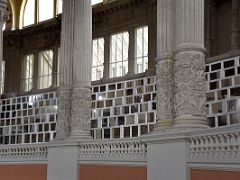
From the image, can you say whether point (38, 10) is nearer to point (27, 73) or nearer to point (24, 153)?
point (27, 73)

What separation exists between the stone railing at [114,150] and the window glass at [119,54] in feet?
33.8

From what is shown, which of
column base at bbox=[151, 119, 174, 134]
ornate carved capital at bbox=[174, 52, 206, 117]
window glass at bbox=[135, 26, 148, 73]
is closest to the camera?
ornate carved capital at bbox=[174, 52, 206, 117]

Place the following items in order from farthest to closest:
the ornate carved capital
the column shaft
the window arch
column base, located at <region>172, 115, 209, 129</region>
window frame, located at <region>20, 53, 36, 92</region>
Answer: window frame, located at <region>20, 53, 36, 92</region>
the window arch
the column shaft
the ornate carved capital
column base, located at <region>172, 115, 209, 129</region>

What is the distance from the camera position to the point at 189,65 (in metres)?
11.6

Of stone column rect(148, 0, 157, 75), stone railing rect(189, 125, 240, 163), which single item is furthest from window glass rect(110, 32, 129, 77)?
stone railing rect(189, 125, 240, 163)

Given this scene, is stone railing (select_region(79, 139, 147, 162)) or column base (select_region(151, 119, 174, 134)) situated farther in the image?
stone railing (select_region(79, 139, 147, 162))

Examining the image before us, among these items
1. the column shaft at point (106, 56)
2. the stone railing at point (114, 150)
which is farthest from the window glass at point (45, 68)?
the stone railing at point (114, 150)

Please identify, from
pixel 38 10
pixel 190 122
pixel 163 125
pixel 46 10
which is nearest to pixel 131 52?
pixel 46 10

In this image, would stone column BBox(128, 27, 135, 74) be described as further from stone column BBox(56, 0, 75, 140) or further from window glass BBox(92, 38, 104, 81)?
stone column BBox(56, 0, 75, 140)

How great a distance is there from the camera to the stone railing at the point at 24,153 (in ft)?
53.2

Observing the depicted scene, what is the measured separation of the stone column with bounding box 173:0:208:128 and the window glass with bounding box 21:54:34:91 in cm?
1883

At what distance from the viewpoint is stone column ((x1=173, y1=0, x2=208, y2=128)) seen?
11.4 m

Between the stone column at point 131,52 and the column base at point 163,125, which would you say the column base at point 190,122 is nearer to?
the column base at point 163,125

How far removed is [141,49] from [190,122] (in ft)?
43.4
